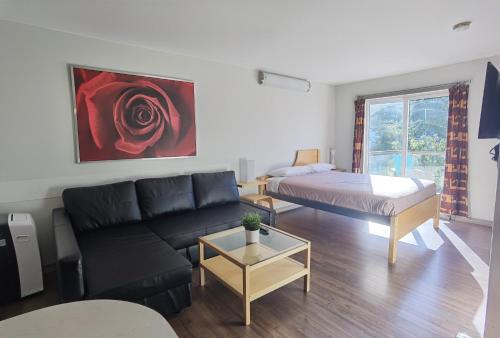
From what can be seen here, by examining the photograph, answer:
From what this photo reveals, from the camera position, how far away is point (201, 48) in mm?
3074

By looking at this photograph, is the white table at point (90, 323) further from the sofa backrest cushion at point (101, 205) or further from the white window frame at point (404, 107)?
the white window frame at point (404, 107)

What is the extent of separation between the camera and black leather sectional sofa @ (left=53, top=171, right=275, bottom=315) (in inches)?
66.1

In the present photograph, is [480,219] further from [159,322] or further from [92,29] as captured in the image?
[92,29]

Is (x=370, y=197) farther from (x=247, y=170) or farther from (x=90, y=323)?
(x=90, y=323)

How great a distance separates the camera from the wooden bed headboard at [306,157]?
484cm

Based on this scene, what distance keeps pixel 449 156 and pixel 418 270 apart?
228cm

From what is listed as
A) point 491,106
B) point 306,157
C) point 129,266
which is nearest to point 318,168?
point 306,157

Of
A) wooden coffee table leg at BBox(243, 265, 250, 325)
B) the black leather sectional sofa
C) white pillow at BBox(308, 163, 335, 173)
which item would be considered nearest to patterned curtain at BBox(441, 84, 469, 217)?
white pillow at BBox(308, 163, 335, 173)

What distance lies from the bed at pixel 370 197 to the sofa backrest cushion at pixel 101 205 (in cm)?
208

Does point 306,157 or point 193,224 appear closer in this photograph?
point 193,224

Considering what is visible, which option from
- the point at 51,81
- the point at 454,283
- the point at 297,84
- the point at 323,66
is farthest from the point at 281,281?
the point at 297,84

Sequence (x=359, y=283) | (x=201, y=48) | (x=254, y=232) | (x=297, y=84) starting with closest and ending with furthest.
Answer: (x=254, y=232)
(x=359, y=283)
(x=201, y=48)
(x=297, y=84)

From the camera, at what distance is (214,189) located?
3.28 m

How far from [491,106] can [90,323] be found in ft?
6.21
